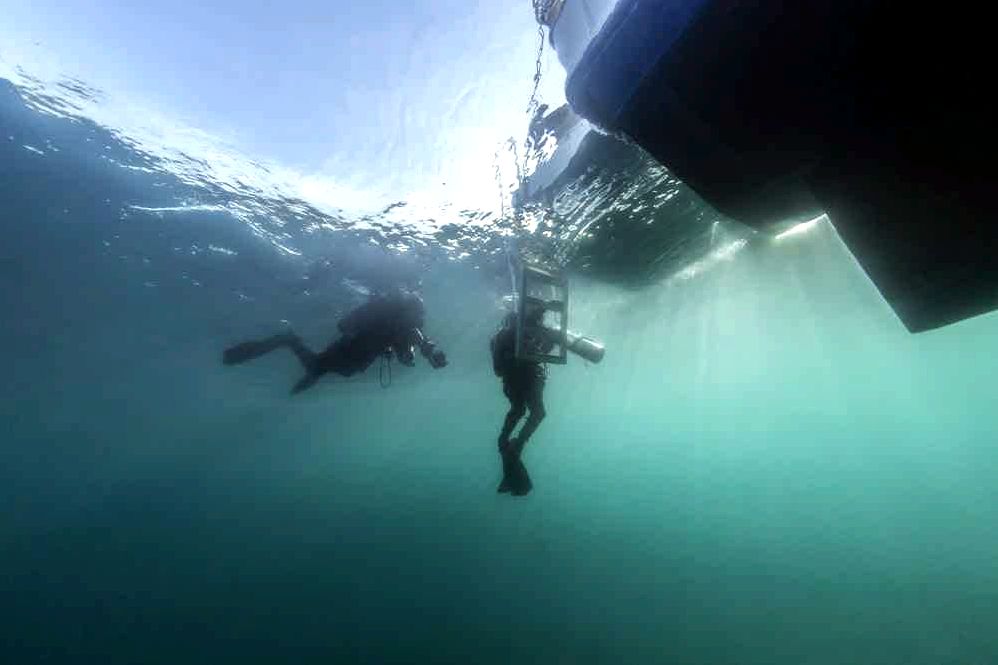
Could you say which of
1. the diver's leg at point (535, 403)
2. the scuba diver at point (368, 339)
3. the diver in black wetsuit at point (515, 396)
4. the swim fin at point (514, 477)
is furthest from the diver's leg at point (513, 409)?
the scuba diver at point (368, 339)

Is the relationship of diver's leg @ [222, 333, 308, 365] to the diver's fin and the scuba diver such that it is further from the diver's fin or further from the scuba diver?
the scuba diver

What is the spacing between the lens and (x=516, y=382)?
831 cm

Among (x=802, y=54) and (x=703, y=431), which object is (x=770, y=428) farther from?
(x=802, y=54)

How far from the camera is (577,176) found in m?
10.7

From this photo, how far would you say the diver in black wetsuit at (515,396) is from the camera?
7.51 metres

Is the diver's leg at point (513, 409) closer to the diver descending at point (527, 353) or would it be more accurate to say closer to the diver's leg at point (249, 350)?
the diver descending at point (527, 353)

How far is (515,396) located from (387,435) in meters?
40.2

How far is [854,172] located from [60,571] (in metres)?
94.7

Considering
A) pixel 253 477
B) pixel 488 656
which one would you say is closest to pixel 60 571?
pixel 253 477

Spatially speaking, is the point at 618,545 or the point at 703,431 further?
the point at 703,431

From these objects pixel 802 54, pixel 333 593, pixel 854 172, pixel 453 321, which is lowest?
pixel 333 593

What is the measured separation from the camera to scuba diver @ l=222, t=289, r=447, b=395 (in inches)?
397

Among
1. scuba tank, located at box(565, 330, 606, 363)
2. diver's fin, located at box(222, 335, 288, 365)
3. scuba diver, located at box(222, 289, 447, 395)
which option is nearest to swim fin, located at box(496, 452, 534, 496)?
scuba tank, located at box(565, 330, 606, 363)

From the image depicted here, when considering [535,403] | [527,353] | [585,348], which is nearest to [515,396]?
[535,403]
